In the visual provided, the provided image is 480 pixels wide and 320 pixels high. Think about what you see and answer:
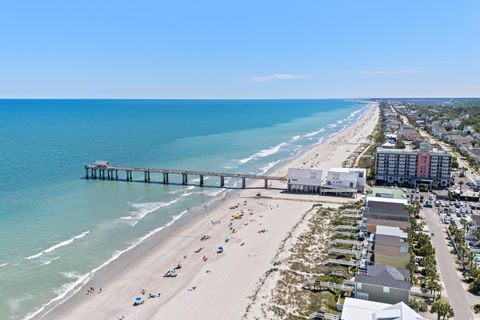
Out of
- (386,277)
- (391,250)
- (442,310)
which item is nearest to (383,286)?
(386,277)

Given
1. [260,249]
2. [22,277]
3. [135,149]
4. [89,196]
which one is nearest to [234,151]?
[135,149]

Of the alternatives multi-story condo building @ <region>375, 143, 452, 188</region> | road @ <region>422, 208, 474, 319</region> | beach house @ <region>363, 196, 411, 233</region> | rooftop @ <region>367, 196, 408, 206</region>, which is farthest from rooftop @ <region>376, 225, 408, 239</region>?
multi-story condo building @ <region>375, 143, 452, 188</region>

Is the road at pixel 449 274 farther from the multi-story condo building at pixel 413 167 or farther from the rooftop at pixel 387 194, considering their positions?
the multi-story condo building at pixel 413 167

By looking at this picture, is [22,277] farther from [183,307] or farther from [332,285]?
[332,285]

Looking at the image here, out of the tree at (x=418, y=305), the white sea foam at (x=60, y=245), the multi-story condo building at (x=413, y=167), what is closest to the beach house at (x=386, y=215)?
the tree at (x=418, y=305)

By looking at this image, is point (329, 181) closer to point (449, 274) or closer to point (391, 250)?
point (391, 250)

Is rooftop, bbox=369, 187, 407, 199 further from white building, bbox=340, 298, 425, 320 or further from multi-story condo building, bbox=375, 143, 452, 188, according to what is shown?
white building, bbox=340, 298, 425, 320
